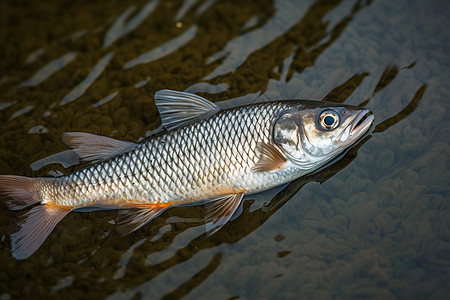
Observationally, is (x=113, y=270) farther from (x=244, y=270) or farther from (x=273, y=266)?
(x=273, y=266)

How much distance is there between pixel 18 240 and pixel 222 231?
1773 mm

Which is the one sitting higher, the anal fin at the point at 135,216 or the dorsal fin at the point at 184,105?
the dorsal fin at the point at 184,105

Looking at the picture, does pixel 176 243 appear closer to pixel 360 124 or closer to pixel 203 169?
pixel 203 169

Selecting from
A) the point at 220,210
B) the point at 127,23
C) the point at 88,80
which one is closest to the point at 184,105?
the point at 220,210

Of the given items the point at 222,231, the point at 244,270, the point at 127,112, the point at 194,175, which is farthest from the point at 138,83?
the point at 244,270

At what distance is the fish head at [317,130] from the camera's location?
12.1ft

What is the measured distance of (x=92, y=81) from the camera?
16.0ft

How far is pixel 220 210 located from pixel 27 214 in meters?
1.70

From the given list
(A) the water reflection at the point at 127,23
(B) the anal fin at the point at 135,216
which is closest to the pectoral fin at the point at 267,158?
(B) the anal fin at the point at 135,216

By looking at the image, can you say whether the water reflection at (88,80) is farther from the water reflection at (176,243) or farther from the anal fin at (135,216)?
the water reflection at (176,243)

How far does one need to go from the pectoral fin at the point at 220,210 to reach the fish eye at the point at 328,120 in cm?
95

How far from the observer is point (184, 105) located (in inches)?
159

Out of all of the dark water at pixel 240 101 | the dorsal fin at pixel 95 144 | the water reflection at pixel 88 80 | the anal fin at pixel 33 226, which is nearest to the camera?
the dark water at pixel 240 101

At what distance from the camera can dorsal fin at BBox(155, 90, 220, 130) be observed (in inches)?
158
